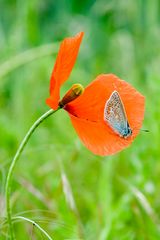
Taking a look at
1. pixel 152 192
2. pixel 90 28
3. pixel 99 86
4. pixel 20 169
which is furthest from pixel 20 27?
pixel 99 86

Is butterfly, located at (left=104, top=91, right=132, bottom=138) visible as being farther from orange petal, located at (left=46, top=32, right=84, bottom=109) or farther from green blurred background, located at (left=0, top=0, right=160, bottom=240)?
green blurred background, located at (left=0, top=0, right=160, bottom=240)

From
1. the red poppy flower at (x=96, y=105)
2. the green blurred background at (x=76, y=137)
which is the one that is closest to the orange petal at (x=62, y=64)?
the red poppy flower at (x=96, y=105)

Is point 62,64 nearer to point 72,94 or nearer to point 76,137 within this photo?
point 72,94

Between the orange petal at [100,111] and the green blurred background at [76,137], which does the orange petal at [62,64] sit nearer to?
the orange petal at [100,111]

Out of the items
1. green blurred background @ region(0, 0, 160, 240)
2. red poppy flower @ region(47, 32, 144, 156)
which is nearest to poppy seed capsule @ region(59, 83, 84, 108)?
red poppy flower @ region(47, 32, 144, 156)

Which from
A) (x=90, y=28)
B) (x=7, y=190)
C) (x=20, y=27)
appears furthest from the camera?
(x=90, y=28)

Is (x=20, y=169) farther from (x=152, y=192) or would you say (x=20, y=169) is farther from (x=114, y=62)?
(x=114, y=62)
